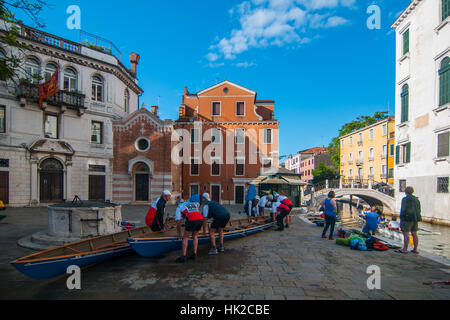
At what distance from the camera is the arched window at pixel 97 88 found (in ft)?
73.0

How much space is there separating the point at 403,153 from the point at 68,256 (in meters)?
24.3

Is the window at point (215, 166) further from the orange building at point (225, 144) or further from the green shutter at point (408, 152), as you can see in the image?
the green shutter at point (408, 152)

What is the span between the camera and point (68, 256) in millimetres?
5020

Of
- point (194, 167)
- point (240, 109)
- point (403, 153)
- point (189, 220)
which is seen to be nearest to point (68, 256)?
point (189, 220)

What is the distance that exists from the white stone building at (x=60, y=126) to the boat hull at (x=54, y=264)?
57.5 feet

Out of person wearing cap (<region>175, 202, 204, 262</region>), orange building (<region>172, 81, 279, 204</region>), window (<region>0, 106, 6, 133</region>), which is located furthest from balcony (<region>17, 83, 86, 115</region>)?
person wearing cap (<region>175, 202, 204, 262</region>)

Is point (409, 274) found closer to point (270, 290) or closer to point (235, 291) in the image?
point (270, 290)

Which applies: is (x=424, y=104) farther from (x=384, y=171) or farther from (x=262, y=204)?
(x=384, y=171)

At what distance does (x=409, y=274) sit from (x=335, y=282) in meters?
2.00

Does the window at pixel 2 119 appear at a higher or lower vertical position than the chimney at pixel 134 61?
lower

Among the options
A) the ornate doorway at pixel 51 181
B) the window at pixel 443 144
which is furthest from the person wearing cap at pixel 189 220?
the ornate doorway at pixel 51 181

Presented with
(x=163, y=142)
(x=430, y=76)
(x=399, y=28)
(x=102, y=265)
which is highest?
→ (x=399, y=28)
